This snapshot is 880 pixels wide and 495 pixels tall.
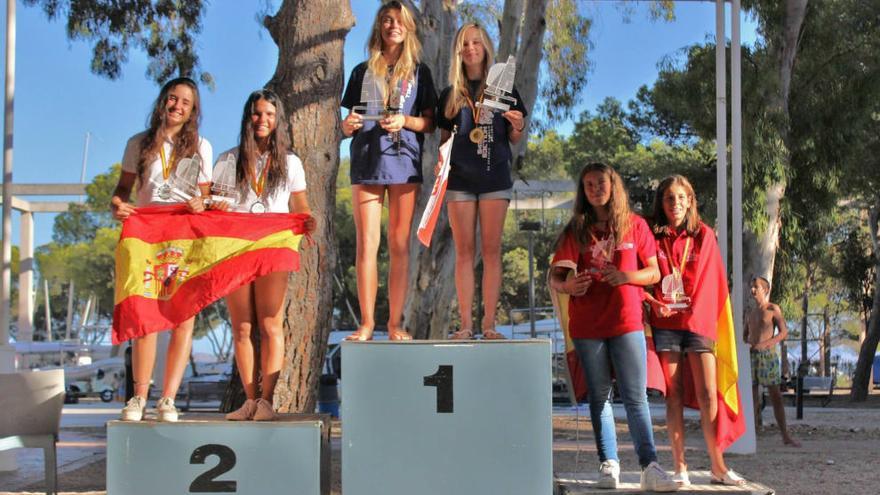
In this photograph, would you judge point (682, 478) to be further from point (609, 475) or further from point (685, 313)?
point (685, 313)

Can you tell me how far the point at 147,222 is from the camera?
16.5ft

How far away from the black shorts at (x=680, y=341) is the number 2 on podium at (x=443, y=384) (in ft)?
4.92

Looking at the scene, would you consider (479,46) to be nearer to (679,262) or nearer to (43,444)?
(679,262)

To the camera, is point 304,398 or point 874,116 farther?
point 874,116

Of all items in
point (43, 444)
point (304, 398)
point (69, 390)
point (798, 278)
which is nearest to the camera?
point (43, 444)

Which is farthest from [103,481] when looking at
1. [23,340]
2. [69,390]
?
[23,340]

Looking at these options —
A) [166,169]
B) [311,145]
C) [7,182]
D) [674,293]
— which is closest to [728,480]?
[674,293]

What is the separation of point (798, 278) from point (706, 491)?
1574 centimetres

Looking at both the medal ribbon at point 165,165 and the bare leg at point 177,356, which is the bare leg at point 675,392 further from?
the medal ribbon at point 165,165

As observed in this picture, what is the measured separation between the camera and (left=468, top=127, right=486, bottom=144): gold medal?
17.3 ft

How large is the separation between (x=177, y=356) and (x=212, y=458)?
696mm

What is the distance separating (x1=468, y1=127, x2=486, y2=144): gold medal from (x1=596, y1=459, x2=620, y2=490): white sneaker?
1.74m

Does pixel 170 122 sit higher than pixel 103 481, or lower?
higher

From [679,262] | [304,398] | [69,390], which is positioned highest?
[679,262]
